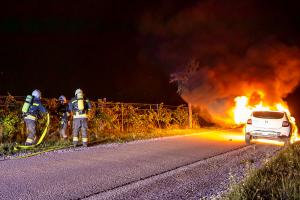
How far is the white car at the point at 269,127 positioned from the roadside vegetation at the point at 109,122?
4.78 metres

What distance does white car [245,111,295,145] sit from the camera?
1561 cm

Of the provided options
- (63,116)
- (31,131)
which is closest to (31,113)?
(31,131)

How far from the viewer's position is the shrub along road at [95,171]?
703 cm

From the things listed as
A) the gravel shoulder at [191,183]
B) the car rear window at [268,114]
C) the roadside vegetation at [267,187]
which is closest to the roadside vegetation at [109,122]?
the car rear window at [268,114]

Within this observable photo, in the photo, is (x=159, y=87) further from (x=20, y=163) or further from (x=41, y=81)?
(x=20, y=163)

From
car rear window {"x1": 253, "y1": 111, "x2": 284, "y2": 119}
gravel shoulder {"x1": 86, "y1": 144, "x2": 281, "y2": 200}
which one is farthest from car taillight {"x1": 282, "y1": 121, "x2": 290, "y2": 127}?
gravel shoulder {"x1": 86, "y1": 144, "x2": 281, "y2": 200}

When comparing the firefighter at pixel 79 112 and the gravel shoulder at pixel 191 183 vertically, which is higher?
the firefighter at pixel 79 112

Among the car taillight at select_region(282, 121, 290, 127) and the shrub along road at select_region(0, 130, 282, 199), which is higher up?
the car taillight at select_region(282, 121, 290, 127)

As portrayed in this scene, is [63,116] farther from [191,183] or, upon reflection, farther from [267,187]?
[267,187]

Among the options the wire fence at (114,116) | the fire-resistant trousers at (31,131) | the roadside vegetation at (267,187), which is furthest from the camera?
the wire fence at (114,116)

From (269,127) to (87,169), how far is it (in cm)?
919

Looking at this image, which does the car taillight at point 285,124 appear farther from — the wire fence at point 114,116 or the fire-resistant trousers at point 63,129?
the fire-resistant trousers at point 63,129

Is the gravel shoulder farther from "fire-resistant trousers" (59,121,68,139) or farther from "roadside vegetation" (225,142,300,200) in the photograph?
"fire-resistant trousers" (59,121,68,139)

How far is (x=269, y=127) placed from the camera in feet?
51.7
